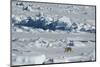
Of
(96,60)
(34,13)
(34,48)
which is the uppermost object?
(34,13)

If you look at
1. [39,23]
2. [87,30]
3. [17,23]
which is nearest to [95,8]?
[87,30]

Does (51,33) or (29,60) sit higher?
(51,33)

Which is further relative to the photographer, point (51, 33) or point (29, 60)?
point (51, 33)

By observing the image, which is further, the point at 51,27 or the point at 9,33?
the point at 51,27

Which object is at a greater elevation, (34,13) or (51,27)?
(34,13)

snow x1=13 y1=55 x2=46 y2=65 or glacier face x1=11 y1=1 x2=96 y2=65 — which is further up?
glacier face x1=11 y1=1 x2=96 y2=65

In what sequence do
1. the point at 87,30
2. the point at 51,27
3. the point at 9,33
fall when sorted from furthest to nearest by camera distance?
the point at 87,30
the point at 51,27
the point at 9,33

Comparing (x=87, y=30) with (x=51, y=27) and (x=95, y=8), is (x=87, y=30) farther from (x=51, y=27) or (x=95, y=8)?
(x=51, y=27)

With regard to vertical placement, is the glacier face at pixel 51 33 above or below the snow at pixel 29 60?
above

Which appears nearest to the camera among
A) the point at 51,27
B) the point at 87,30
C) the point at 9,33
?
the point at 9,33
